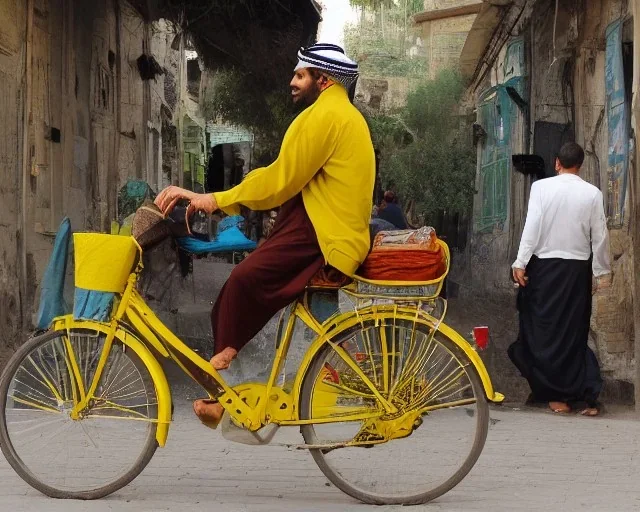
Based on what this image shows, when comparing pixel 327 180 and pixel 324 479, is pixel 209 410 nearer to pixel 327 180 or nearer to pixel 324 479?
pixel 324 479

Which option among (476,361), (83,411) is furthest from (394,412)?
(83,411)

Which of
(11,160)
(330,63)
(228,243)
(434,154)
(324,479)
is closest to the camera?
(330,63)

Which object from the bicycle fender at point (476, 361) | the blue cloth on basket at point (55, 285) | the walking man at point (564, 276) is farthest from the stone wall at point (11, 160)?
the bicycle fender at point (476, 361)

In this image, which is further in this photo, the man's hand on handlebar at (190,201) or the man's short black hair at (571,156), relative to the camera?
the man's short black hair at (571,156)

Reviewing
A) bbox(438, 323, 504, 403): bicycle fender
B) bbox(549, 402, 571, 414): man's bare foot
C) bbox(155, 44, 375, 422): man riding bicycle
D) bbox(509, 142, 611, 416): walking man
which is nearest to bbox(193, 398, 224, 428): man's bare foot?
bbox(155, 44, 375, 422): man riding bicycle

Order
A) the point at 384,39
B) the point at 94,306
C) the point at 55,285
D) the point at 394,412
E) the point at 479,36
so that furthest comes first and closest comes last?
the point at 384,39
the point at 479,36
the point at 55,285
the point at 94,306
the point at 394,412

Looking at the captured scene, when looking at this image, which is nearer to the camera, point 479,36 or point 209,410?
point 209,410

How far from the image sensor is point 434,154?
24.5 metres

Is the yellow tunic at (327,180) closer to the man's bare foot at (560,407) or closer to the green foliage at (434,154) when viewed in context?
the man's bare foot at (560,407)

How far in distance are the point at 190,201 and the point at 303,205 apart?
0.46 metres

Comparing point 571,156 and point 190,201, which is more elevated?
point 571,156

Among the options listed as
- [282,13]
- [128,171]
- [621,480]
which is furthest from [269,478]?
[128,171]

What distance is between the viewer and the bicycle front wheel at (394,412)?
416 centimetres

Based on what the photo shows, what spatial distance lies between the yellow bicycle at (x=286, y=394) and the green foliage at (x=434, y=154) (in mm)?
18602
